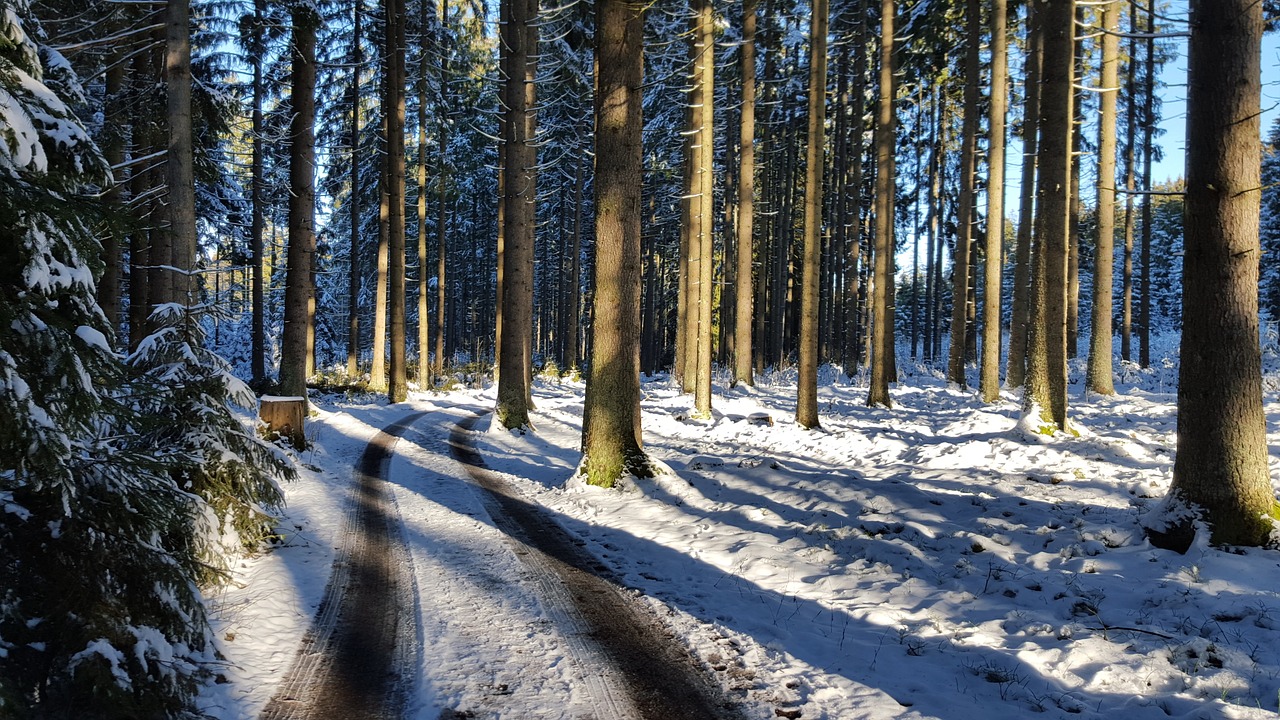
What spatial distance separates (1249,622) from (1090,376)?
15.5 meters

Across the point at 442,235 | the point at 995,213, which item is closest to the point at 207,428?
the point at 995,213

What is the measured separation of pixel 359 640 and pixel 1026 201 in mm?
20828

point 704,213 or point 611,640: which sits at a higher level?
point 704,213

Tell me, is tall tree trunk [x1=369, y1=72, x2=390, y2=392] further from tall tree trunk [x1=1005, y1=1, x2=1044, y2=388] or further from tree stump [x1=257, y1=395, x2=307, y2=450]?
tall tree trunk [x1=1005, y1=1, x2=1044, y2=388]

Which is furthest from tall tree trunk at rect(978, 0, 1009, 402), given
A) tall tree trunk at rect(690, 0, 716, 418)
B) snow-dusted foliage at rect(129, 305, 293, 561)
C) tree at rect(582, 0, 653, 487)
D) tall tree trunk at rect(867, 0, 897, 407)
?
snow-dusted foliage at rect(129, 305, 293, 561)

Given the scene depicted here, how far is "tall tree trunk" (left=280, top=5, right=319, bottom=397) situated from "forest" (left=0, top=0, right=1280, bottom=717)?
0.07 m

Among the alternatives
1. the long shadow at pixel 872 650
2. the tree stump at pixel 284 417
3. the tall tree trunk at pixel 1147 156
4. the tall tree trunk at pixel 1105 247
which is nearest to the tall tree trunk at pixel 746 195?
the tall tree trunk at pixel 1105 247

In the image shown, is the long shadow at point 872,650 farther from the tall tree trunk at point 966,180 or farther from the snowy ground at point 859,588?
the tall tree trunk at point 966,180

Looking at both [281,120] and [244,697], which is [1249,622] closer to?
[244,697]

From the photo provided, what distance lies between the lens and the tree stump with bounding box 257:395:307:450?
10516mm

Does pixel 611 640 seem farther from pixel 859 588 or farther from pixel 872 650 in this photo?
pixel 859 588

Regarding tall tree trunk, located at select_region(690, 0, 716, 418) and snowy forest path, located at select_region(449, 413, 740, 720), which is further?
tall tree trunk, located at select_region(690, 0, 716, 418)

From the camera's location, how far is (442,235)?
1172 inches

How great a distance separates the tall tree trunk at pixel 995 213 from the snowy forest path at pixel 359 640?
14.6 metres
